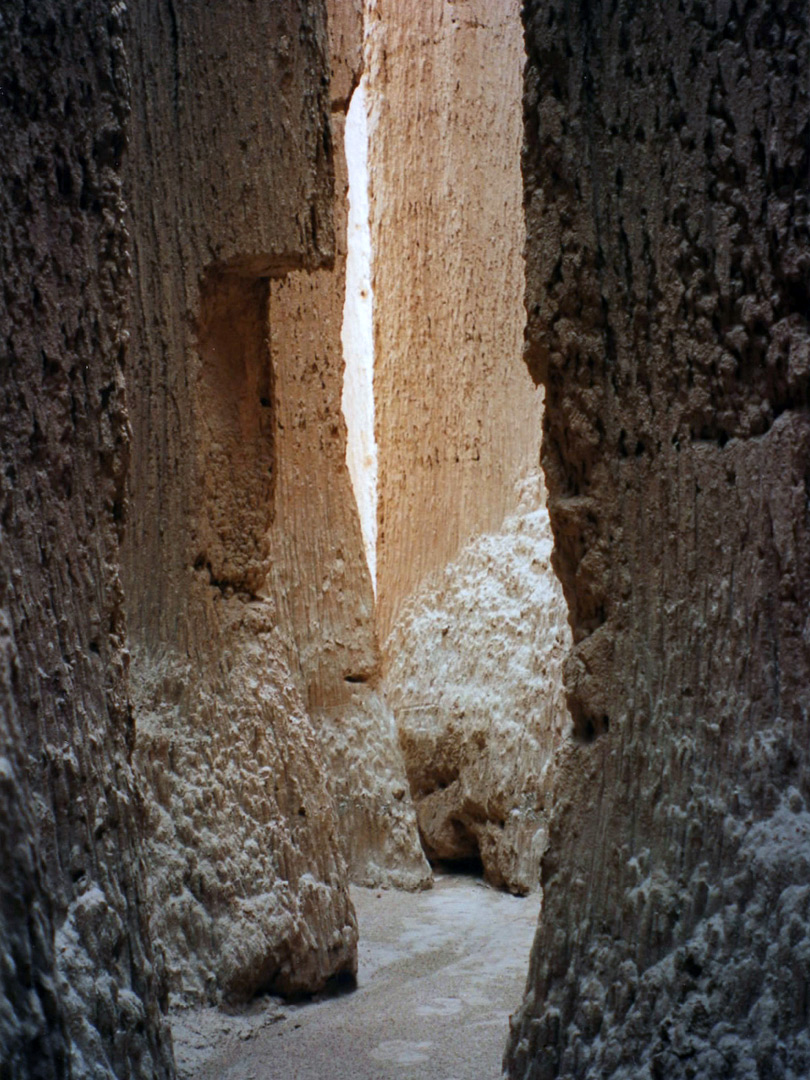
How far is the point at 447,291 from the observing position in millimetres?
6234

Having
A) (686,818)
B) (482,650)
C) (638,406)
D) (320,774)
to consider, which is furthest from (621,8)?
(482,650)

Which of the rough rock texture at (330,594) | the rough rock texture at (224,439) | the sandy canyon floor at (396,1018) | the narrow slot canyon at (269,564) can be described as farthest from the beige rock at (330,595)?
the rough rock texture at (224,439)

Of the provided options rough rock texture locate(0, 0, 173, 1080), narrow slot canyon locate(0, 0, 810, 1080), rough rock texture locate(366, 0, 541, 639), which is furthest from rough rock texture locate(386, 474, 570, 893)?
rough rock texture locate(0, 0, 173, 1080)

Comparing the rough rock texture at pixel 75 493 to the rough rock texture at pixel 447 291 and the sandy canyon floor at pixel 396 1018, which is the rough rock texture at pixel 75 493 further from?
the rough rock texture at pixel 447 291

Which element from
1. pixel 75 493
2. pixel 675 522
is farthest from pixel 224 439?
pixel 675 522

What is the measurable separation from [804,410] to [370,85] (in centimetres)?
475

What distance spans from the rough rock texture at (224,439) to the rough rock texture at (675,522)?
1380mm

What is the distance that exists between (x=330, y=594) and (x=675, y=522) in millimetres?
3084

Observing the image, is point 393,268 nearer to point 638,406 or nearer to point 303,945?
point 303,945

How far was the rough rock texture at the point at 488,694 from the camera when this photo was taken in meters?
5.41


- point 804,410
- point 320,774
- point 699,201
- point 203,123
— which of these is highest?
point 203,123

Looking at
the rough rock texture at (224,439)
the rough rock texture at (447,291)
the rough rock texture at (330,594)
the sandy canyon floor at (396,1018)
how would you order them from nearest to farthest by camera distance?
the sandy canyon floor at (396,1018) → the rough rock texture at (224,439) → the rough rock texture at (330,594) → the rough rock texture at (447,291)

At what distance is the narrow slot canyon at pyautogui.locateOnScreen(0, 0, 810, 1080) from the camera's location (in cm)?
235

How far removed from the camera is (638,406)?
2662 mm
